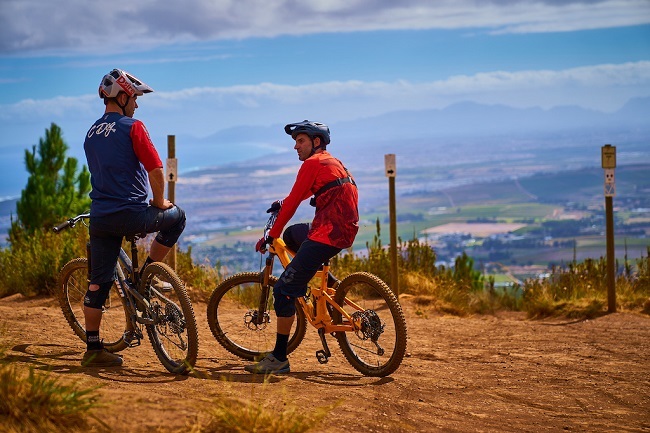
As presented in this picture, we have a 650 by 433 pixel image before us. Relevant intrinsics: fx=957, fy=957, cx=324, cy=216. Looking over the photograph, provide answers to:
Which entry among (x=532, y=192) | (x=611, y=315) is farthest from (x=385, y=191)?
(x=611, y=315)

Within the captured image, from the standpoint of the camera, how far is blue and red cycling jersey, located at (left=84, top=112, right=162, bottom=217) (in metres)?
6.56

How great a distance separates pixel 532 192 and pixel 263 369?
134892mm

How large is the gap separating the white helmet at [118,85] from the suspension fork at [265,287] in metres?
1.64

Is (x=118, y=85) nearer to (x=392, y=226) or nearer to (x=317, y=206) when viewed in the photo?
(x=317, y=206)

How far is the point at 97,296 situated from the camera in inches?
277

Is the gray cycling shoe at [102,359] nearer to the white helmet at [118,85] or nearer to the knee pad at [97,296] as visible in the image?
the knee pad at [97,296]

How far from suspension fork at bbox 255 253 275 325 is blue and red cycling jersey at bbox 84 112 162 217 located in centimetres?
124

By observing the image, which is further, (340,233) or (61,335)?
(61,335)

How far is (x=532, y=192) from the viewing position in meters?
138

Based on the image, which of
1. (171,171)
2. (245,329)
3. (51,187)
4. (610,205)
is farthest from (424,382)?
(51,187)

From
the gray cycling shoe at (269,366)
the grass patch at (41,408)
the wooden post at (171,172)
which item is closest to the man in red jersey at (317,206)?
the gray cycling shoe at (269,366)

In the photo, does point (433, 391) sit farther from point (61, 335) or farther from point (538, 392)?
point (61, 335)

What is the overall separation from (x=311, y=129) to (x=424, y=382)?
6.84 ft

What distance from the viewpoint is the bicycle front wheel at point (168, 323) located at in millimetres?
6621
